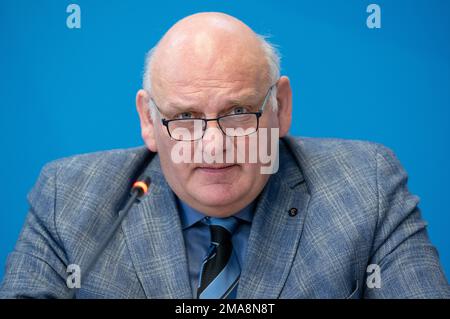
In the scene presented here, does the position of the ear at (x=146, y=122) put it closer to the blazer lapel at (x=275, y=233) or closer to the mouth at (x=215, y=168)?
the mouth at (x=215, y=168)

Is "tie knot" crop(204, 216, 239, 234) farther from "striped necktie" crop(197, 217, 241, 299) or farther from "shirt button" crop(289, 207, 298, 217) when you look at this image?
"shirt button" crop(289, 207, 298, 217)

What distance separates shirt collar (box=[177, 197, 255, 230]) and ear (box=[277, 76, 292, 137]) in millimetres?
247

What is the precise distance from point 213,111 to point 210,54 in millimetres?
149

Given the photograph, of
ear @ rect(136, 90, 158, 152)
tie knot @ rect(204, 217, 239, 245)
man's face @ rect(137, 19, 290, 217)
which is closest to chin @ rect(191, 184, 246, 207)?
man's face @ rect(137, 19, 290, 217)

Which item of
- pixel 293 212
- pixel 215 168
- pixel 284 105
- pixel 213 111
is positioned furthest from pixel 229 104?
pixel 293 212

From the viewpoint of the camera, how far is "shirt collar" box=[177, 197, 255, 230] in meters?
2.10

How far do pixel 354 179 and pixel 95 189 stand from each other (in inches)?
30.0

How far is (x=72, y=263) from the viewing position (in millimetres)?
2041

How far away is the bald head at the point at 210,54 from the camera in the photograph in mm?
1901

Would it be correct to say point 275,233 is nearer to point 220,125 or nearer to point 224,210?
point 224,210

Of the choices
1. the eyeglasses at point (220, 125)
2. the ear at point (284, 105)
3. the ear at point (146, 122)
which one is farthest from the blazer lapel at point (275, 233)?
the ear at point (146, 122)

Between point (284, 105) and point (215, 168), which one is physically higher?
point (284, 105)

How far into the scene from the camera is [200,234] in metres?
2.10
